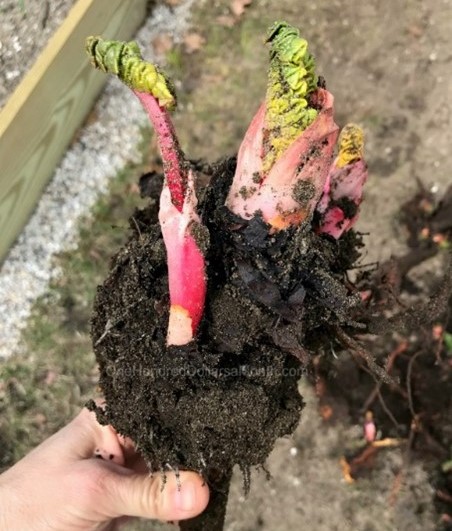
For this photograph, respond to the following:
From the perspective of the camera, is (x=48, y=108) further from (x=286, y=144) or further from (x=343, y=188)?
(x=286, y=144)

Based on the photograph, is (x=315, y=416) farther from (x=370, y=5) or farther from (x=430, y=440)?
(x=370, y=5)

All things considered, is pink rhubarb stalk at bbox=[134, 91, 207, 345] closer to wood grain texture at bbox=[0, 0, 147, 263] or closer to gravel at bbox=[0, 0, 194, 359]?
wood grain texture at bbox=[0, 0, 147, 263]

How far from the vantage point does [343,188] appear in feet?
3.57

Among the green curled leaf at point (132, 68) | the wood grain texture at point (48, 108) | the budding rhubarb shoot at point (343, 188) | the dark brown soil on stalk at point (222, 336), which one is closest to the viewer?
the green curled leaf at point (132, 68)

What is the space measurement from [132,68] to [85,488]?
85 cm

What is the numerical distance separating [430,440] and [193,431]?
1.10 m

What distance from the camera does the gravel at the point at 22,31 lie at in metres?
1.89

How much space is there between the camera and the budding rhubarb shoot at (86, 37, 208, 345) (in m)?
0.73

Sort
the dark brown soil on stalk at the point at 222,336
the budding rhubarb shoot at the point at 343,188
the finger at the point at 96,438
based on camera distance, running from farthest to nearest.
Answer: the finger at the point at 96,438 → the budding rhubarb shoot at the point at 343,188 → the dark brown soil on stalk at the point at 222,336

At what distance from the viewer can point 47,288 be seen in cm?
207

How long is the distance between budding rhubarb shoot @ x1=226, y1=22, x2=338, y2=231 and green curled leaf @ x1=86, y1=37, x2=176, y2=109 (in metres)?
0.15

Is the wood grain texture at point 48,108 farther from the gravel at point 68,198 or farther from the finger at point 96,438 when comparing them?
the finger at point 96,438

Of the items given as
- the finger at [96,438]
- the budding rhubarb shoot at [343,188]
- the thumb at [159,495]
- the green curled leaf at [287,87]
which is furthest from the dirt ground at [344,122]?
the green curled leaf at [287,87]

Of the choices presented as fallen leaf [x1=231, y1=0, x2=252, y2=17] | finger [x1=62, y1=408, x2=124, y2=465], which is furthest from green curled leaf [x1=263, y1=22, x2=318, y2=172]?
fallen leaf [x1=231, y1=0, x2=252, y2=17]
